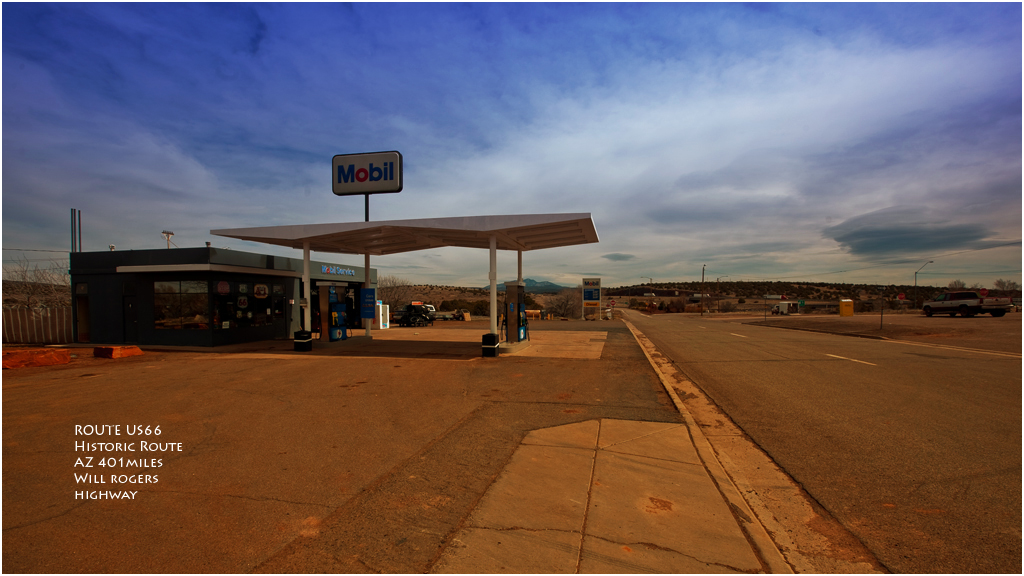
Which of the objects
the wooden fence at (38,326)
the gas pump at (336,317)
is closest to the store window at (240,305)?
the gas pump at (336,317)

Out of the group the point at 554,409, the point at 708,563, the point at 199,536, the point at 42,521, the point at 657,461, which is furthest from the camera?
the point at 554,409

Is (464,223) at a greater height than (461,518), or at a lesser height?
greater

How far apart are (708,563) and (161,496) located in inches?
177

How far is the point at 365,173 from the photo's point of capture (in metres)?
17.6

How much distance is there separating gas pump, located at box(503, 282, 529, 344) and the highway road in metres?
5.75

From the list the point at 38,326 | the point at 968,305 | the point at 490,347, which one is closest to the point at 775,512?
the point at 490,347

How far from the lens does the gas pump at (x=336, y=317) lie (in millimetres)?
17938

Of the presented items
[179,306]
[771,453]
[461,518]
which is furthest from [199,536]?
[179,306]

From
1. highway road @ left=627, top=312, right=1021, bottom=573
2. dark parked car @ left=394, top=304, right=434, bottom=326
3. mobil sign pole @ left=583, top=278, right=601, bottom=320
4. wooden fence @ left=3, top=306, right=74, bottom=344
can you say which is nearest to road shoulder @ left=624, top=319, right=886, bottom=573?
highway road @ left=627, top=312, right=1021, bottom=573

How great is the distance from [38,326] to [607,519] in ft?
91.9

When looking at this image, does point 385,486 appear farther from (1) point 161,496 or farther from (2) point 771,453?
(2) point 771,453

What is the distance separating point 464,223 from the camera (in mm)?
14117

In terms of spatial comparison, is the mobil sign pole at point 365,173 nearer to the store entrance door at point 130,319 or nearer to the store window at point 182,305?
the store window at point 182,305

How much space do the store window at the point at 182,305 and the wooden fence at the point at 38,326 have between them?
5.88 meters
